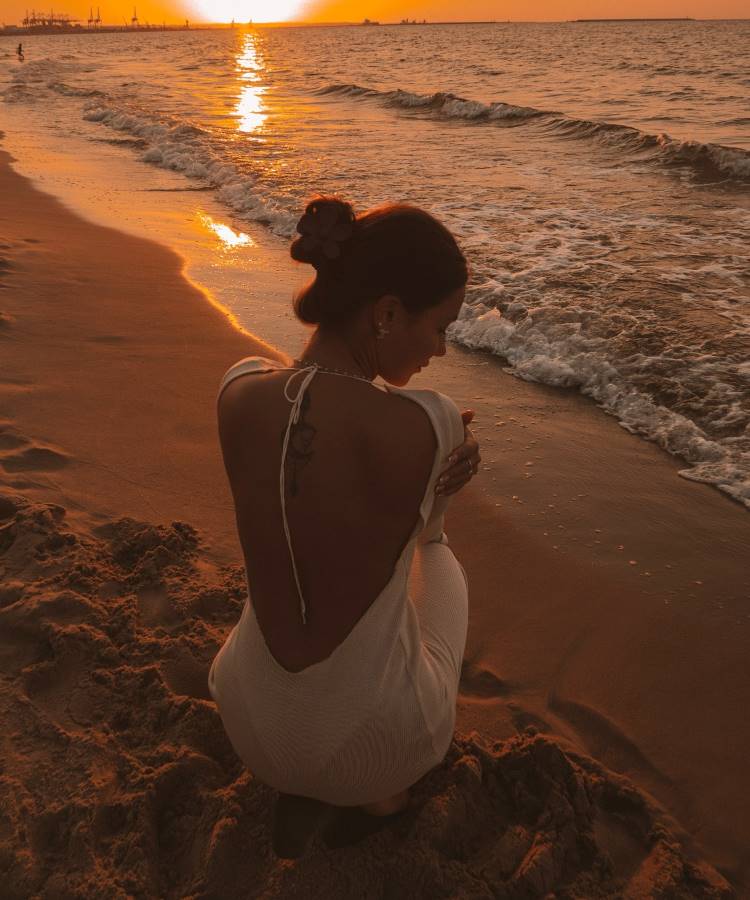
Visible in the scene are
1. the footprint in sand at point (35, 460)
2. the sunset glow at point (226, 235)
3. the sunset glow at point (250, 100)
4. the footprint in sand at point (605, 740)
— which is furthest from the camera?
the sunset glow at point (250, 100)

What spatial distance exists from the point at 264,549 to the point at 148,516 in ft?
6.24

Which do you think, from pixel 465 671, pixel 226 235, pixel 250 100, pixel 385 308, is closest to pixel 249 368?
pixel 385 308

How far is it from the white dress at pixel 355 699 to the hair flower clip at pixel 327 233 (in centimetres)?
26

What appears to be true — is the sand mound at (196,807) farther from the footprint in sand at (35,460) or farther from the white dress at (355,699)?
the footprint in sand at (35,460)

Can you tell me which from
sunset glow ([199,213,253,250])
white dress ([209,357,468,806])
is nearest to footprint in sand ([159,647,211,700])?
white dress ([209,357,468,806])

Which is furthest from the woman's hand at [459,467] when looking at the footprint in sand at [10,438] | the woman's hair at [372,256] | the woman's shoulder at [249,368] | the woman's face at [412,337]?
the footprint in sand at [10,438]

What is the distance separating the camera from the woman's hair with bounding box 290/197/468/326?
1.56m

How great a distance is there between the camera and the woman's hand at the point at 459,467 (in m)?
1.57

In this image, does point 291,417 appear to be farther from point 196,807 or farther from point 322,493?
point 196,807

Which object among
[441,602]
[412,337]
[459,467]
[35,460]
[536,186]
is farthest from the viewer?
[536,186]

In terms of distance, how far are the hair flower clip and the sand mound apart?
4.82 feet

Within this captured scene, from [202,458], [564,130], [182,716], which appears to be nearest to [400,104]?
[564,130]

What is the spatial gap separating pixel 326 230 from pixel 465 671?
173 centimetres

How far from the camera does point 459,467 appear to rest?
5.18 ft
